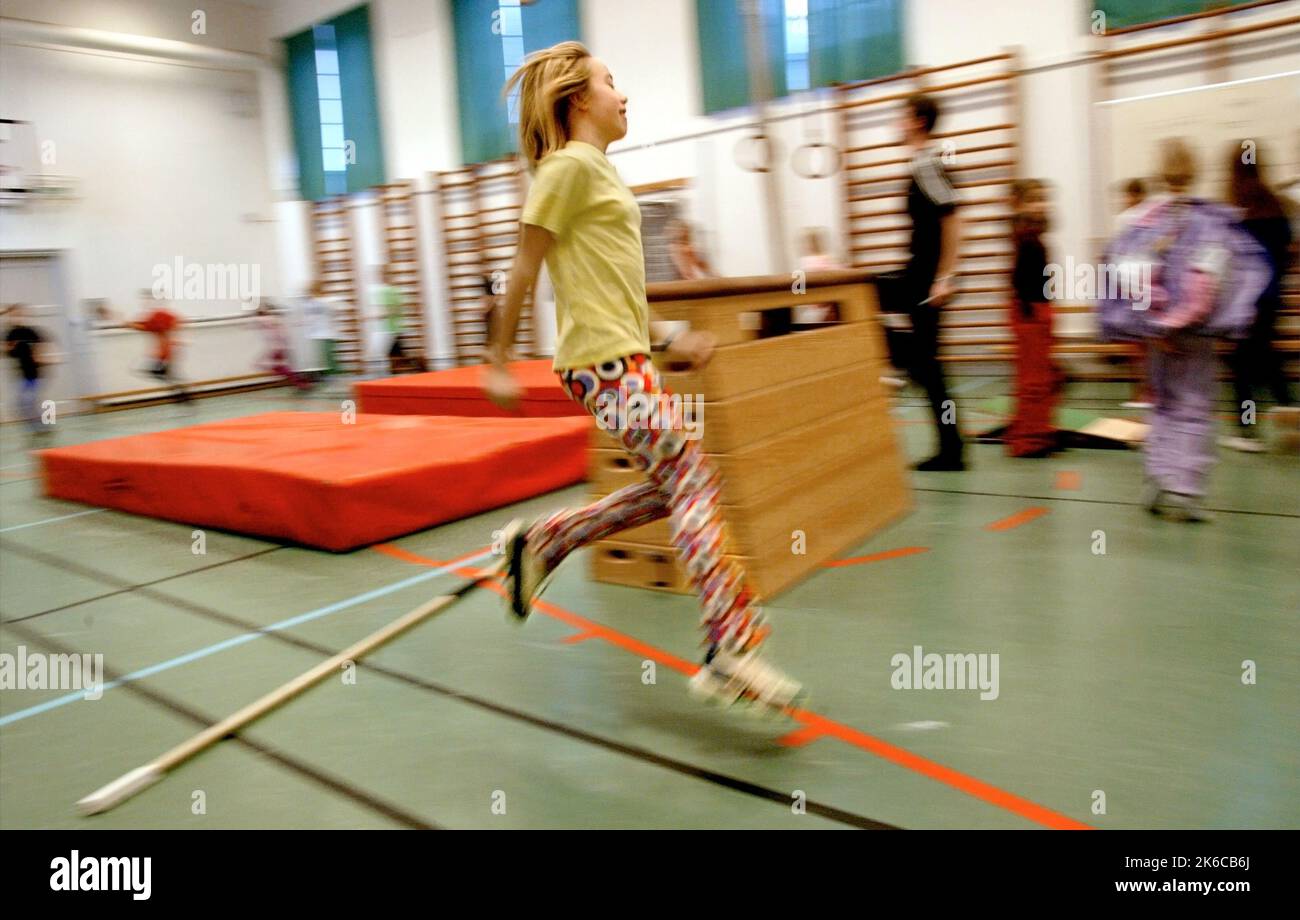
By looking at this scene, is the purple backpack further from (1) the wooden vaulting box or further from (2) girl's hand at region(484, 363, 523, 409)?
(2) girl's hand at region(484, 363, 523, 409)

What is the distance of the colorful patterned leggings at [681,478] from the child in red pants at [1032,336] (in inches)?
119

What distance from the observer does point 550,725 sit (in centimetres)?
208

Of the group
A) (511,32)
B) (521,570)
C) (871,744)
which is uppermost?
(511,32)

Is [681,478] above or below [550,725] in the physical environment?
above

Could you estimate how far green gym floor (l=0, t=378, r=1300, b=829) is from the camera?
5.63ft

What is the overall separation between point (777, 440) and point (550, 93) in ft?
4.19

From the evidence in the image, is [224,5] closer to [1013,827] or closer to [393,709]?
[393,709]

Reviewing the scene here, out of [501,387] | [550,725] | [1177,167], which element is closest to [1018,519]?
[1177,167]

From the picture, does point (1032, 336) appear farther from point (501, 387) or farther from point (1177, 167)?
point (501, 387)

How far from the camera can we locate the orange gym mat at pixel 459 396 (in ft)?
17.2

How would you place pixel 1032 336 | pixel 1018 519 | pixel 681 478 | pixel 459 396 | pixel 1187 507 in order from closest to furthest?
pixel 681 478, pixel 1187 507, pixel 1018 519, pixel 1032 336, pixel 459 396

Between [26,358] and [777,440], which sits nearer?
[777,440]

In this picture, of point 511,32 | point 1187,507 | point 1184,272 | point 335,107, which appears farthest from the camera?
point 335,107
